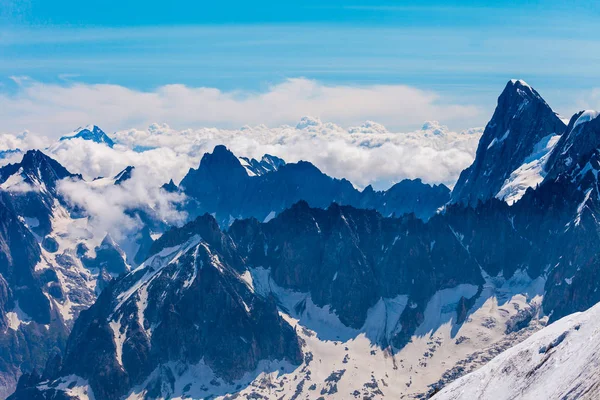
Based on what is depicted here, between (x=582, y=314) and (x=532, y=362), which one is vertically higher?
(x=582, y=314)

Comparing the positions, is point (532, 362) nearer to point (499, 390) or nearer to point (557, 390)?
point (499, 390)

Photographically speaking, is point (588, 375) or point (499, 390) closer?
point (588, 375)

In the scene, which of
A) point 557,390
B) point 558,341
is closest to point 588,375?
point 557,390

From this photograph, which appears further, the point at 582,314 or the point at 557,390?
the point at 582,314

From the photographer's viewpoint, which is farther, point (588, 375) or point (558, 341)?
point (558, 341)

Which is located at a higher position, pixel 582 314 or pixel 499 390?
pixel 582 314

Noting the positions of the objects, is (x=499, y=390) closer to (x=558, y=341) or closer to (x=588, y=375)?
(x=558, y=341)

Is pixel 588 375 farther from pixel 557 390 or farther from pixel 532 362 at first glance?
pixel 532 362

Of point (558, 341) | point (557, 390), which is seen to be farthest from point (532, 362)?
point (557, 390)
